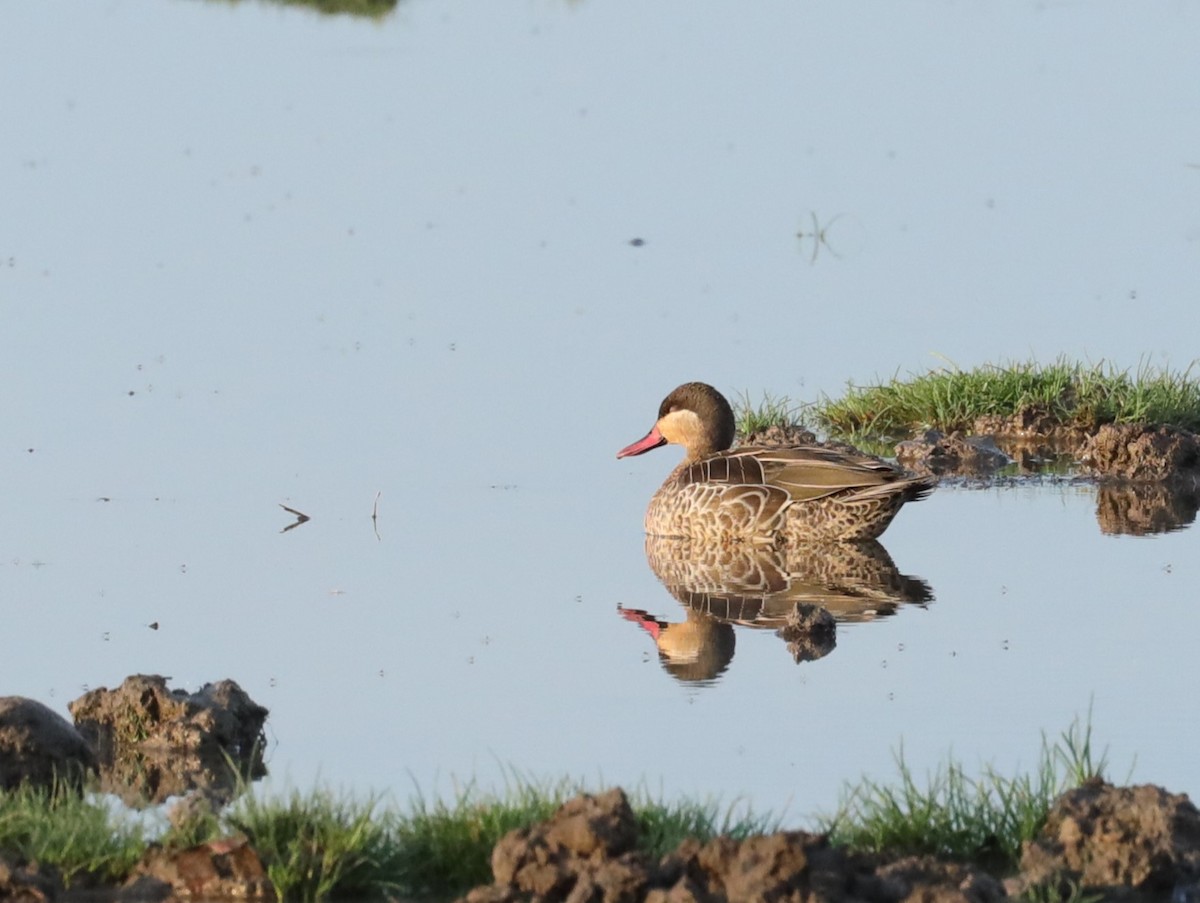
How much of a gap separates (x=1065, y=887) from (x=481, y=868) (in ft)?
5.84

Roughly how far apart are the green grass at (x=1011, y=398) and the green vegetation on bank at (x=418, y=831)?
28.3ft

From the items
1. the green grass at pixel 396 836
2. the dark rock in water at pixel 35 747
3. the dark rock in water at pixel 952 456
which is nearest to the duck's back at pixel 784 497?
the dark rock in water at pixel 952 456

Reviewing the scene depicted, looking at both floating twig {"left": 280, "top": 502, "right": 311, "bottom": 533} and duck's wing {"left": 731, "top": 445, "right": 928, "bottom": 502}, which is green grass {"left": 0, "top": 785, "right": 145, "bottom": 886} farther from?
duck's wing {"left": 731, "top": 445, "right": 928, "bottom": 502}

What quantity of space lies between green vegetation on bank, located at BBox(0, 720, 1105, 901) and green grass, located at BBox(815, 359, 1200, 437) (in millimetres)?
8614

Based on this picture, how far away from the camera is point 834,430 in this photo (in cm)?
1753

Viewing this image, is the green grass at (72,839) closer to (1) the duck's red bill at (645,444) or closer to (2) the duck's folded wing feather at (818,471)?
(2) the duck's folded wing feather at (818,471)

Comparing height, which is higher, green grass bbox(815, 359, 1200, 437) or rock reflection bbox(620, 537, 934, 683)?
green grass bbox(815, 359, 1200, 437)

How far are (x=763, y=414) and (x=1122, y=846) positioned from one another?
9.74 m

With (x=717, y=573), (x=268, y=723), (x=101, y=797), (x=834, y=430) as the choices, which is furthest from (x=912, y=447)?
(x=101, y=797)

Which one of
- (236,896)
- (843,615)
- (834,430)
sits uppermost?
(834,430)

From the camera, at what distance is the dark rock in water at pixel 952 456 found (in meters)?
16.3

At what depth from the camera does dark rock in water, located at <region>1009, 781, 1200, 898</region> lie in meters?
7.85

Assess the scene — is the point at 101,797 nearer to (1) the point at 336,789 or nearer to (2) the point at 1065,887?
(1) the point at 336,789

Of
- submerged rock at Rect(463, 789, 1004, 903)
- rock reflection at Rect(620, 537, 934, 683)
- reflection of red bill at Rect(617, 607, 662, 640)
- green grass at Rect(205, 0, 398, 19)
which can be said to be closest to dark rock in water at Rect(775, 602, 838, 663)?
rock reflection at Rect(620, 537, 934, 683)
